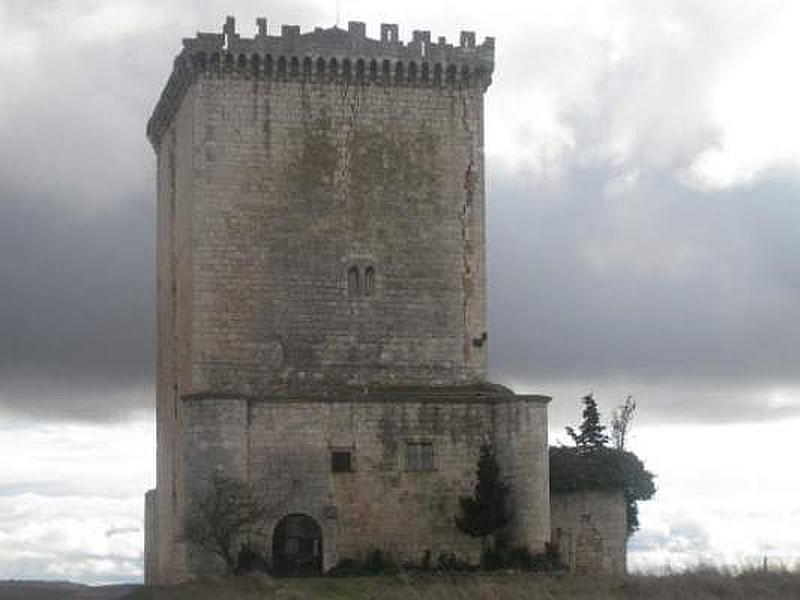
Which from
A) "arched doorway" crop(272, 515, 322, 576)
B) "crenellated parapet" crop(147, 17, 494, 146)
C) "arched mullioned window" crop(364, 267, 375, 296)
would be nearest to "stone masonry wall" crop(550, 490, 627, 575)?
"arched doorway" crop(272, 515, 322, 576)

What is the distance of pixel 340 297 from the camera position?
142 feet

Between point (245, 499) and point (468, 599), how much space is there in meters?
6.64

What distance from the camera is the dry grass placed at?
36.5 metres

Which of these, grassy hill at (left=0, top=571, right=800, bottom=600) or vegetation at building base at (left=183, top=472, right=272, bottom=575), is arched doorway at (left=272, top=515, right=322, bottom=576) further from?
grassy hill at (left=0, top=571, right=800, bottom=600)

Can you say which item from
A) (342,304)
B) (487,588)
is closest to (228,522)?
(342,304)

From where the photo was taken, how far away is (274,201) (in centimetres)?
4328

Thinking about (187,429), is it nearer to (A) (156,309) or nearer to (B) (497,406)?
(B) (497,406)

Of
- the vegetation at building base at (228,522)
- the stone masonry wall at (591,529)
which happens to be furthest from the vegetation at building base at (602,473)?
the vegetation at building base at (228,522)

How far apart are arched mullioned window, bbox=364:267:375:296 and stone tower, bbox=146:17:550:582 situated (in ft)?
0.11

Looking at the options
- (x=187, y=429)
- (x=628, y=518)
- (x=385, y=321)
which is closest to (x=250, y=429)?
(x=187, y=429)

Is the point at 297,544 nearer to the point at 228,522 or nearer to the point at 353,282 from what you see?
the point at 228,522

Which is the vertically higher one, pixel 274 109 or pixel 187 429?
pixel 274 109

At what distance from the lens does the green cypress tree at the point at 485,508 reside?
4150cm

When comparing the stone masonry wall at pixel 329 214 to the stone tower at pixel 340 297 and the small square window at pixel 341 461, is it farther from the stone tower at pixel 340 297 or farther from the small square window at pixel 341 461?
the small square window at pixel 341 461
